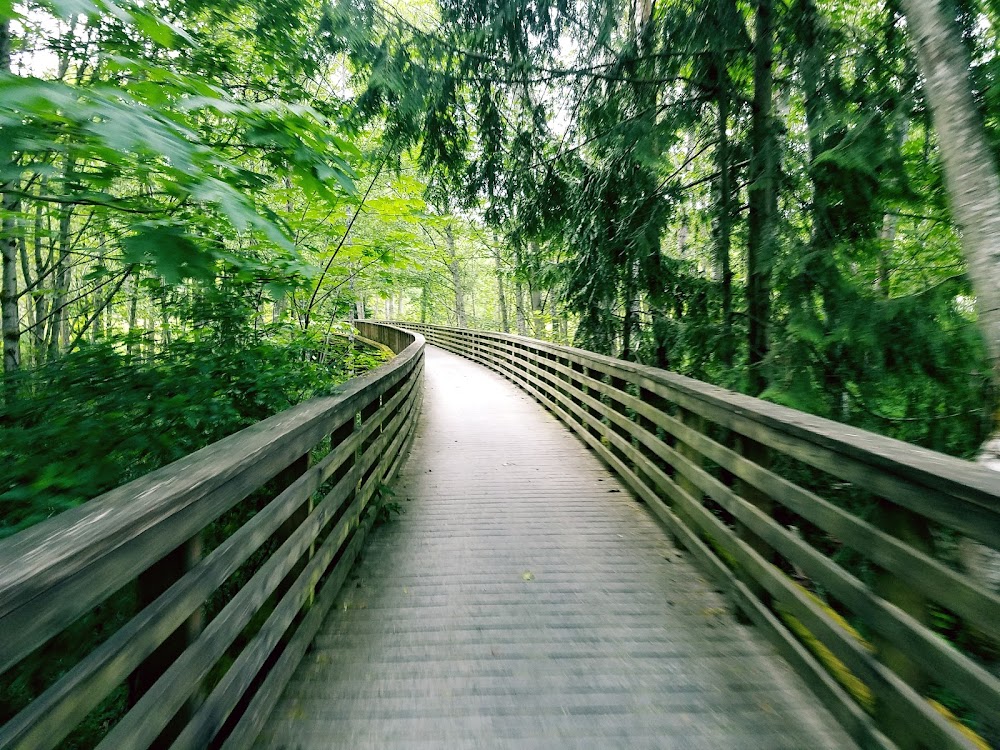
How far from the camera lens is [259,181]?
2432mm

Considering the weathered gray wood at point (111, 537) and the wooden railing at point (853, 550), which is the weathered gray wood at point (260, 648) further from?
the wooden railing at point (853, 550)

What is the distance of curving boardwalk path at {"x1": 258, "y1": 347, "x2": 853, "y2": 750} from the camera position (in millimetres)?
1944

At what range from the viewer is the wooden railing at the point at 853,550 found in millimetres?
1404

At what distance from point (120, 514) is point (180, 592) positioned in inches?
12.5

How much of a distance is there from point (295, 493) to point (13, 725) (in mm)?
1343

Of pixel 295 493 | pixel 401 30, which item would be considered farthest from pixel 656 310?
pixel 295 493

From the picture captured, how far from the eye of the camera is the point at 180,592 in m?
1.37

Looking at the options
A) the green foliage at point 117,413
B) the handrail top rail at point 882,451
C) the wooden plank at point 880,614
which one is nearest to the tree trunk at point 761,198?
the handrail top rail at point 882,451

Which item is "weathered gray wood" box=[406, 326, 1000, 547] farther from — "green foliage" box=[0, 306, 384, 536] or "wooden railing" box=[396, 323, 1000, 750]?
"green foliage" box=[0, 306, 384, 536]

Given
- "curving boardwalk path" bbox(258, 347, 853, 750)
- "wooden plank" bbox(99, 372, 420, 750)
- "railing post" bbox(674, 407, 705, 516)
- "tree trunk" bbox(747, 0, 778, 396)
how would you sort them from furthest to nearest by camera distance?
"tree trunk" bbox(747, 0, 778, 396)
"railing post" bbox(674, 407, 705, 516)
"curving boardwalk path" bbox(258, 347, 853, 750)
"wooden plank" bbox(99, 372, 420, 750)

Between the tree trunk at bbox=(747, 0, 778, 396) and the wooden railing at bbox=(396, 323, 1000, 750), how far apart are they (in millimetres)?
1301

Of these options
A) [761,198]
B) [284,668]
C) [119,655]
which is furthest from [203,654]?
[761,198]

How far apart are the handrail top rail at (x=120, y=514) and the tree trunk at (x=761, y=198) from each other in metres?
3.82

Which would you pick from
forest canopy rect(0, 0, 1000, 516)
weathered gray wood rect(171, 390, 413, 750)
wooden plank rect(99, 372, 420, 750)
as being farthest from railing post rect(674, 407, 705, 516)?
wooden plank rect(99, 372, 420, 750)
